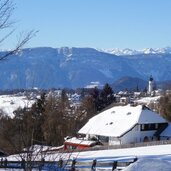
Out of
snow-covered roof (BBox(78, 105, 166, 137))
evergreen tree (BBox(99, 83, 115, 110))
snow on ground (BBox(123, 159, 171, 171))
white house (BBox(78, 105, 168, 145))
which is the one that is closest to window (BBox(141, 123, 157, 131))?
white house (BBox(78, 105, 168, 145))

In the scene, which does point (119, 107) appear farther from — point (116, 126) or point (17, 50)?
point (17, 50)

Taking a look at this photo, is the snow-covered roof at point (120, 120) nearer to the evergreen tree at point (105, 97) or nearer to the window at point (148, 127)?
the window at point (148, 127)

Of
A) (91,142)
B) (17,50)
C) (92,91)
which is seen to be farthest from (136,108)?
(17,50)

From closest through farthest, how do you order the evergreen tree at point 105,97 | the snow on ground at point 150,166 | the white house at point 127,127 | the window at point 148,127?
the snow on ground at point 150,166 → the white house at point 127,127 → the window at point 148,127 → the evergreen tree at point 105,97

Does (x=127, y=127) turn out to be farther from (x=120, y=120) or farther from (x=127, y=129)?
(x=120, y=120)

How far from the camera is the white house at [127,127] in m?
46.0

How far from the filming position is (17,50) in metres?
6.73

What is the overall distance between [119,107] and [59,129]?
7.32 m

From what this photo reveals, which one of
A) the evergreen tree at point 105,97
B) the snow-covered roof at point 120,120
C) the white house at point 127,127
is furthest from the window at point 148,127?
the evergreen tree at point 105,97

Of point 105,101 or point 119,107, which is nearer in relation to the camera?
point 119,107

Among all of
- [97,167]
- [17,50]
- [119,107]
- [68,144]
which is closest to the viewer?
[17,50]

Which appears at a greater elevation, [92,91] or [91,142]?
[92,91]

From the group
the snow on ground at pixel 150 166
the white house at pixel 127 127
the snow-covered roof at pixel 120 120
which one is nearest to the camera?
the snow on ground at pixel 150 166

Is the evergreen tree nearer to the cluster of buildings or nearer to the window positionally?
the cluster of buildings
